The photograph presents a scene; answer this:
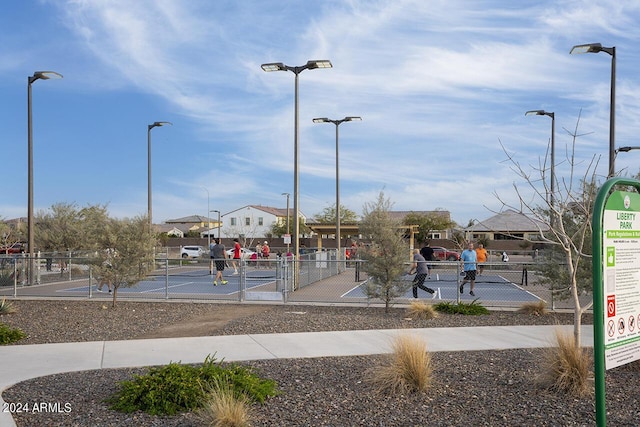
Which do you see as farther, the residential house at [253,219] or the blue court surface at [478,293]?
the residential house at [253,219]

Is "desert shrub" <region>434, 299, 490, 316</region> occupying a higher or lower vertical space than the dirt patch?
higher

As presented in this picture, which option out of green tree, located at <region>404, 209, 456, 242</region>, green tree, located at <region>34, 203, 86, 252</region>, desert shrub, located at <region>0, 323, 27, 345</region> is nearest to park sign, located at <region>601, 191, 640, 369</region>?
desert shrub, located at <region>0, 323, 27, 345</region>

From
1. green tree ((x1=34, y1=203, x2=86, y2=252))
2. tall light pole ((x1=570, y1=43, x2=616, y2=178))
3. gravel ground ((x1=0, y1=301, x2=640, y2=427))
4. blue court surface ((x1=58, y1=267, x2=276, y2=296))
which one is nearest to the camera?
gravel ground ((x1=0, y1=301, x2=640, y2=427))

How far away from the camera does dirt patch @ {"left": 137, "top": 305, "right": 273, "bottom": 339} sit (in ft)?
40.2

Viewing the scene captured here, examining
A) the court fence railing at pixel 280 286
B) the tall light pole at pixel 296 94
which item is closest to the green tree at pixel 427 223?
the court fence railing at pixel 280 286

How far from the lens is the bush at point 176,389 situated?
6.78 m

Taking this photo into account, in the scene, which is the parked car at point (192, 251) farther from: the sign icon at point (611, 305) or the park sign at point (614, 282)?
the sign icon at point (611, 305)

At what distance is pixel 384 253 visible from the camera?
51.3 feet

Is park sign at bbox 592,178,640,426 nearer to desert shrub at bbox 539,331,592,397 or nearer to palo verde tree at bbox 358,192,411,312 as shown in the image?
desert shrub at bbox 539,331,592,397

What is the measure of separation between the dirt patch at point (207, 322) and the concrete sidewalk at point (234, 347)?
78 centimetres

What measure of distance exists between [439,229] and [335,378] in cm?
7607

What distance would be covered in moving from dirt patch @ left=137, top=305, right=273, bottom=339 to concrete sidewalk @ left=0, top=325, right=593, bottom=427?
0.78m

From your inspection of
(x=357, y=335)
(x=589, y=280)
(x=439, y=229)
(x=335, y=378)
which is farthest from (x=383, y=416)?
(x=439, y=229)

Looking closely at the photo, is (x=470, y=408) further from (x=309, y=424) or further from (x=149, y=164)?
(x=149, y=164)
